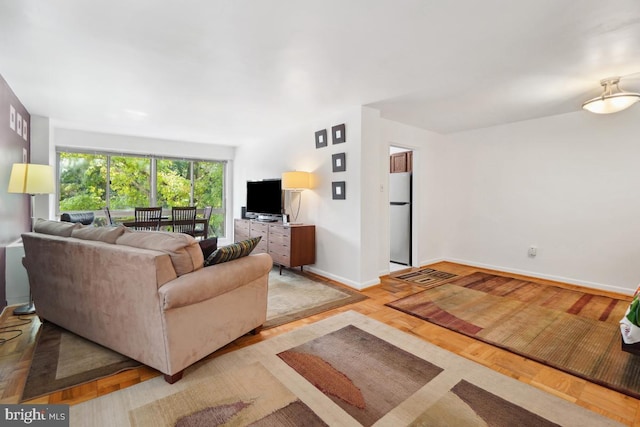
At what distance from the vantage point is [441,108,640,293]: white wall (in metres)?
3.70

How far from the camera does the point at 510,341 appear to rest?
2420 millimetres

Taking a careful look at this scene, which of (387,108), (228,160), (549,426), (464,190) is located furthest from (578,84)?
(228,160)

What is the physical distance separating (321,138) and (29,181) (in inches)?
126

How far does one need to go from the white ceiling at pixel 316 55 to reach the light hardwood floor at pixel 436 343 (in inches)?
89.9

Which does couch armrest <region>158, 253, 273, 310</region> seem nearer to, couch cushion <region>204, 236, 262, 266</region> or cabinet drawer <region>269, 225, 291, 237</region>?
couch cushion <region>204, 236, 262, 266</region>

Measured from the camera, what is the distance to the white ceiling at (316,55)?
1866 mm

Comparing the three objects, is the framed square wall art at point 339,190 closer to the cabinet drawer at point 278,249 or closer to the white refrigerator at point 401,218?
the cabinet drawer at point 278,249

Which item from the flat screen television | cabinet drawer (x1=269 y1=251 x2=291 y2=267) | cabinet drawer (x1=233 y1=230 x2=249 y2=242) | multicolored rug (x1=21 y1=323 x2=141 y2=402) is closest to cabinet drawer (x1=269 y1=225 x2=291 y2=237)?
cabinet drawer (x1=269 y1=251 x2=291 y2=267)

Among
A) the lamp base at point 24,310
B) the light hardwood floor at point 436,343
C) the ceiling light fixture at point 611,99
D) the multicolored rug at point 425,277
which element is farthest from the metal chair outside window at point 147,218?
the ceiling light fixture at point 611,99

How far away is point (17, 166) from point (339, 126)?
336 cm

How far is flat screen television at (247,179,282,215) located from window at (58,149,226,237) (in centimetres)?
170

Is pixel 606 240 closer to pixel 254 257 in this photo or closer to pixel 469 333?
pixel 469 333

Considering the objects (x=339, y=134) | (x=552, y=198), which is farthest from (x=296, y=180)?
(x=552, y=198)

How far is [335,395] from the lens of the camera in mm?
1743
